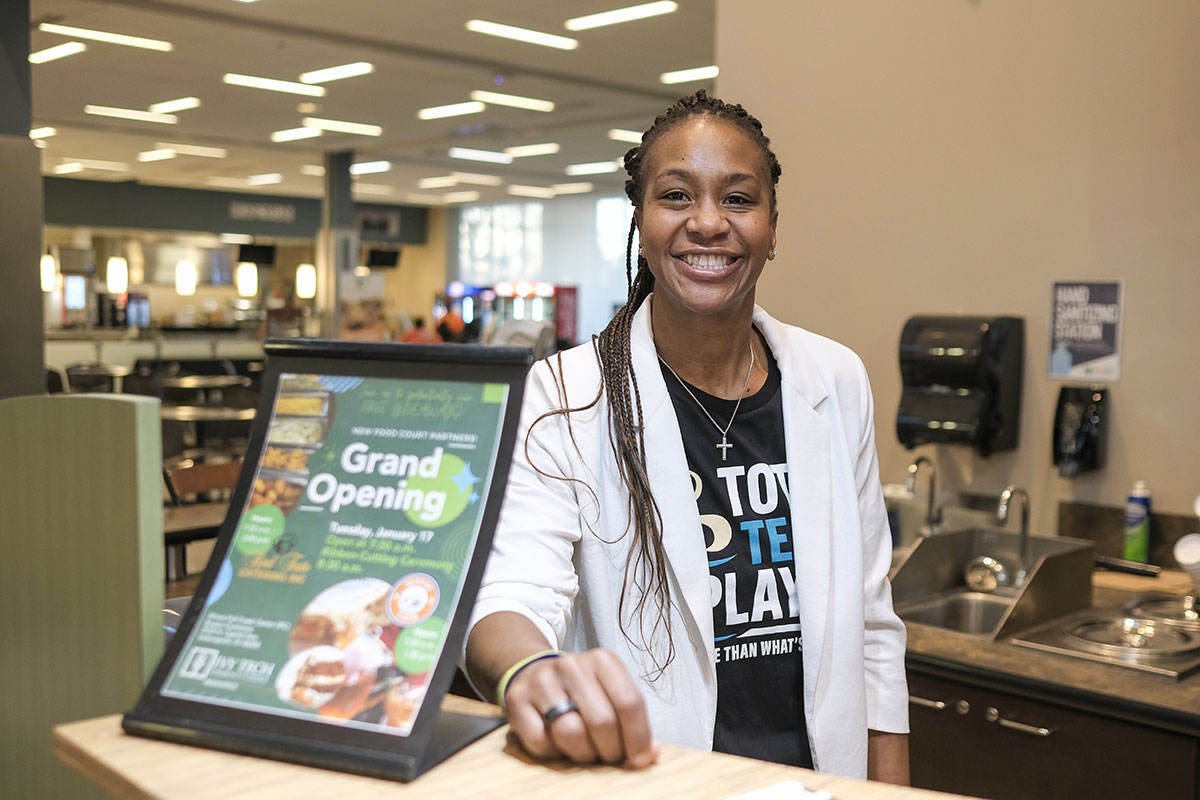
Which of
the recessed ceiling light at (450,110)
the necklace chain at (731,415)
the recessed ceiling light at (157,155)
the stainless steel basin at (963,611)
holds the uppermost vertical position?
the recessed ceiling light at (157,155)

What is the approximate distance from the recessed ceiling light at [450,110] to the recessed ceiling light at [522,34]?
2772mm

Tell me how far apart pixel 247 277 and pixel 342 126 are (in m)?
9.57

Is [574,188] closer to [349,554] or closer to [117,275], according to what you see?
[117,275]

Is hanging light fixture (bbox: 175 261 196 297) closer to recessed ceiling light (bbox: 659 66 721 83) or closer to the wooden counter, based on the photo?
recessed ceiling light (bbox: 659 66 721 83)

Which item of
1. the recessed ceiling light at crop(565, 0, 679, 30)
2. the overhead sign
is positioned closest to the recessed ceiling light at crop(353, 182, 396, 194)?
the recessed ceiling light at crop(565, 0, 679, 30)

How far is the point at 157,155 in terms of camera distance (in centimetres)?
1553

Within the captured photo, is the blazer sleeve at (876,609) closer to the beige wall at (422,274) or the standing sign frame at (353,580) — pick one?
the standing sign frame at (353,580)

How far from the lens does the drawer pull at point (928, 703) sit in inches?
103

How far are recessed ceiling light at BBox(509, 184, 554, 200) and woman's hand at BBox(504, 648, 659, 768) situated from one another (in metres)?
18.9

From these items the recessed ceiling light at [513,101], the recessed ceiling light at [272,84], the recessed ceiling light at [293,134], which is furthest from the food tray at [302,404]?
the recessed ceiling light at [293,134]

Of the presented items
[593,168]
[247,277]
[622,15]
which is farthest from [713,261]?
[247,277]

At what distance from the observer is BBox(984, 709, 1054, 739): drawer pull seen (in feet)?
7.97

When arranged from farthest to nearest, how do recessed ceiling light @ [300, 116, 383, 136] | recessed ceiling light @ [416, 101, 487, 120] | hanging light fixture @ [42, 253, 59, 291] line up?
hanging light fixture @ [42, 253, 59, 291] < recessed ceiling light @ [300, 116, 383, 136] < recessed ceiling light @ [416, 101, 487, 120]

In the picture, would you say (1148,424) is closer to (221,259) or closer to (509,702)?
(509,702)
